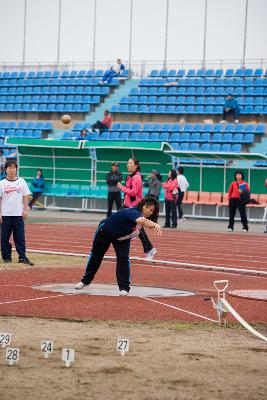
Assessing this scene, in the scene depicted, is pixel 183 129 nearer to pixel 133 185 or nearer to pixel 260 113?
pixel 260 113

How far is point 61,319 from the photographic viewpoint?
12141 mm

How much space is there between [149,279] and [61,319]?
16.8ft

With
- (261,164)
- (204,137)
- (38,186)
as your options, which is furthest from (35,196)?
(261,164)

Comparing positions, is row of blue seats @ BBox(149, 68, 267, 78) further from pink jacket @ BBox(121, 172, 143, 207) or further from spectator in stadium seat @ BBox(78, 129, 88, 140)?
pink jacket @ BBox(121, 172, 143, 207)

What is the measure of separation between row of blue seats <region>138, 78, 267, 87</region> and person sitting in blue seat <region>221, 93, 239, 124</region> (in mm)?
1867

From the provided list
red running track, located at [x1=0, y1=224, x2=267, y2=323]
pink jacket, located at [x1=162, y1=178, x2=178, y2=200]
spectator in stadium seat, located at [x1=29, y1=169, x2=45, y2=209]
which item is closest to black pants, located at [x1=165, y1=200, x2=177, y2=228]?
pink jacket, located at [x1=162, y1=178, x2=178, y2=200]

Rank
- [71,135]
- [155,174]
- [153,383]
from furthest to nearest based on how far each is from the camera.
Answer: [71,135], [155,174], [153,383]

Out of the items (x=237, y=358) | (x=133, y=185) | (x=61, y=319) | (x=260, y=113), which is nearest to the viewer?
(x=237, y=358)

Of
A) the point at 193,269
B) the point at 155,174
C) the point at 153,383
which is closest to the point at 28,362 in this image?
the point at 153,383

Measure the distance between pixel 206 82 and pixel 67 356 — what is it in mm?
44070

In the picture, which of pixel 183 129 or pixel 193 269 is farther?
pixel 183 129

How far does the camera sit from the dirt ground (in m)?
8.40

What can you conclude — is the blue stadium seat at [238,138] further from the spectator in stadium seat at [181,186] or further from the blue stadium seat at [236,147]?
the spectator in stadium seat at [181,186]

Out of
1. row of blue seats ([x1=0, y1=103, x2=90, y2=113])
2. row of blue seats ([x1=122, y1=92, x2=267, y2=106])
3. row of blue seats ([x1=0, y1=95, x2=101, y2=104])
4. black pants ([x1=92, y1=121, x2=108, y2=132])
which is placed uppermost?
row of blue seats ([x1=122, y1=92, x2=267, y2=106])
